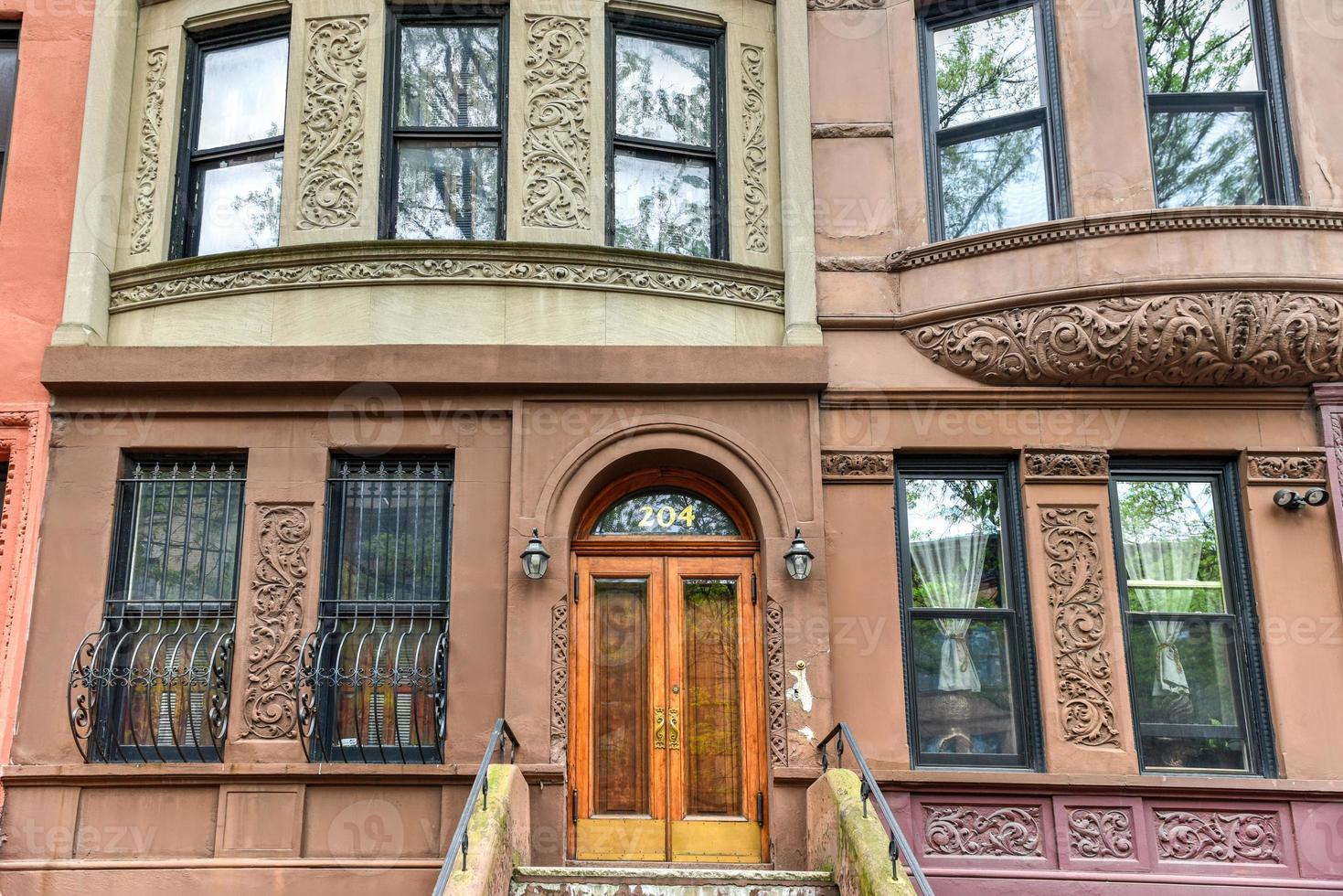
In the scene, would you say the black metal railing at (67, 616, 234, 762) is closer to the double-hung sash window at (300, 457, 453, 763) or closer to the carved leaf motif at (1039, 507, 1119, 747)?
the double-hung sash window at (300, 457, 453, 763)

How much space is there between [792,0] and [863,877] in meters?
7.38

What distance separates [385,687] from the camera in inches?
341

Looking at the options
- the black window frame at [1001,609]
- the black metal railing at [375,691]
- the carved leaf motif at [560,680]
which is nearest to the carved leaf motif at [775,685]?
the black window frame at [1001,609]

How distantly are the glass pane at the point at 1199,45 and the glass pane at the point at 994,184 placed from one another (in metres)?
1.19

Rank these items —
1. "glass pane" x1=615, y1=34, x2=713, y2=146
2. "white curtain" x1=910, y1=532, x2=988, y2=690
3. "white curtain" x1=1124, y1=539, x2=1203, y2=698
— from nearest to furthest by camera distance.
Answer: "white curtain" x1=1124, y1=539, x2=1203, y2=698 → "white curtain" x1=910, y1=532, x2=988, y2=690 → "glass pane" x1=615, y1=34, x2=713, y2=146

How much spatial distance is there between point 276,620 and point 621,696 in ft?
9.05

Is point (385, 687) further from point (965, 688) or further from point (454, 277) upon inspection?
point (965, 688)

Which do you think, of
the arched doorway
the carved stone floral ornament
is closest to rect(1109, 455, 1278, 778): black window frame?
the carved stone floral ornament

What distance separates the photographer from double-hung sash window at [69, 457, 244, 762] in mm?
8594

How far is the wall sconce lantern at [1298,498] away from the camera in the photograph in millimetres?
8734

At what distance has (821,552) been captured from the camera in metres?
8.74

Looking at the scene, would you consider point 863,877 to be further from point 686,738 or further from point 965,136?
point 965,136

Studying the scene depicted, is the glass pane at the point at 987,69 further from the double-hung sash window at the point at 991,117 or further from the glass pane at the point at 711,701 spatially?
the glass pane at the point at 711,701

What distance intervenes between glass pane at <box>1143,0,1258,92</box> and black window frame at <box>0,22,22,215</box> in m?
10.0
